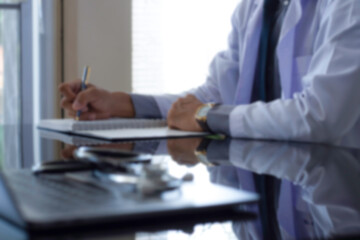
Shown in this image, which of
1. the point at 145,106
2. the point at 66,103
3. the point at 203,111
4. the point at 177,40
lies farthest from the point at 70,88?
the point at 177,40

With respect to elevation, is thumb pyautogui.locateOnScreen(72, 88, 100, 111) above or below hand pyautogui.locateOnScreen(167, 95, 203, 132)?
above

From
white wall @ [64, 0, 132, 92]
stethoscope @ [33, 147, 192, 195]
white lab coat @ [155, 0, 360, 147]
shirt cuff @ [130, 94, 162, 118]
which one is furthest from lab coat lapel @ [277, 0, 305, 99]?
white wall @ [64, 0, 132, 92]

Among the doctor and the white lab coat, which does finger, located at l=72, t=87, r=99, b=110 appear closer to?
the doctor

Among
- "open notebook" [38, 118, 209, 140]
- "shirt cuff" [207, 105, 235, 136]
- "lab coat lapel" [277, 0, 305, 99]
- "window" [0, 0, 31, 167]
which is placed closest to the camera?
"open notebook" [38, 118, 209, 140]

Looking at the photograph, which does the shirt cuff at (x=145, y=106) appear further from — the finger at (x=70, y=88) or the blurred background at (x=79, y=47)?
the blurred background at (x=79, y=47)

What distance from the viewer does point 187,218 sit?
32 centimetres

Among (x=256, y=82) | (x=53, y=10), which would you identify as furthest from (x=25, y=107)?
(x=256, y=82)

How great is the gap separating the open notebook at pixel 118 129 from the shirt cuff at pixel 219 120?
49 mm

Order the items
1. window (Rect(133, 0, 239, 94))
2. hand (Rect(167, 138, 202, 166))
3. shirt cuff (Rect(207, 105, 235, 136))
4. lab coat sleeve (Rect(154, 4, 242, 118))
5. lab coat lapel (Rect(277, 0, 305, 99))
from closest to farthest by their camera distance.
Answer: hand (Rect(167, 138, 202, 166))
shirt cuff (Rect(207, 105, 235, 136))
lab coat lapel (Rect(277, 0, 305, 99))
lab coat sleeve (Rect(154, 4, 242, 118))
window (Rect(133, 0, 239, 94))

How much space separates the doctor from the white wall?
3.36 feet

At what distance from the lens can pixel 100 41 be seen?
2631 mm

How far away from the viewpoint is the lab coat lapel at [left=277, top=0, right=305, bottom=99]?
53.9 inches

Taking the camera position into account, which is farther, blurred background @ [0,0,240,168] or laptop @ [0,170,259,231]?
blurred background @ [0,0,240,168]

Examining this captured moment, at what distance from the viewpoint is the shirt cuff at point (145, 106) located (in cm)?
152
